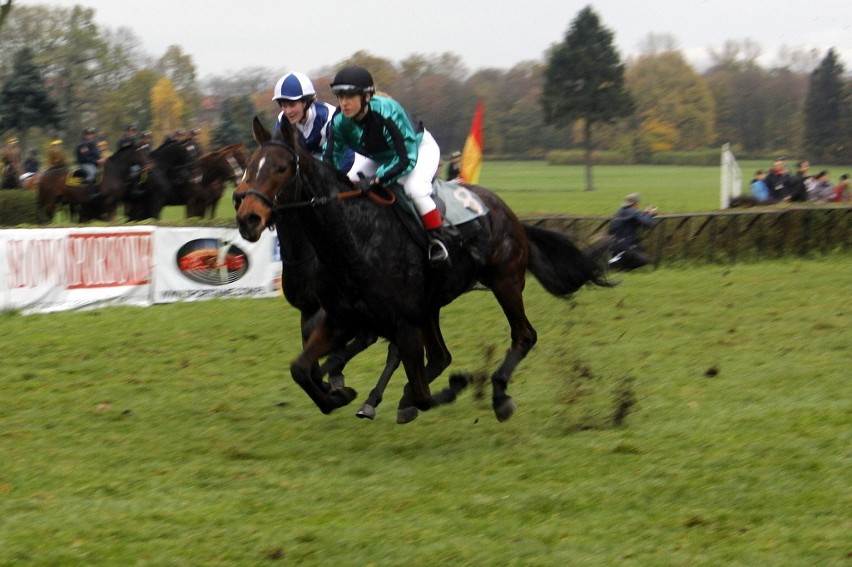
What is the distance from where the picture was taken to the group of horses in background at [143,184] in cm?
2011

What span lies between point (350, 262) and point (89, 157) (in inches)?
640

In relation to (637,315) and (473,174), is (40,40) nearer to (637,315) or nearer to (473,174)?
(473,174)

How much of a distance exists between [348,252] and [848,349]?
522 cm

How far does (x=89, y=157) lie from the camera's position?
2164cm

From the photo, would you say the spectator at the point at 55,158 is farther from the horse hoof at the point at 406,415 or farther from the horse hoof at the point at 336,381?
the horse hoof at the point at 406,415

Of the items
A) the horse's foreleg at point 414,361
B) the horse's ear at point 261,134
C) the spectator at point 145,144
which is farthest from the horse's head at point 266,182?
the spectator at point 145,144

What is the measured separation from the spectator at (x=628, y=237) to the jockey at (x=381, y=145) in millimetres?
9094

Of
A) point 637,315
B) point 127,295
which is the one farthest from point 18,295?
point 637,315

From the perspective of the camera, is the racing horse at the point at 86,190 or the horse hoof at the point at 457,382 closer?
the horse hoof at the point at 457,382

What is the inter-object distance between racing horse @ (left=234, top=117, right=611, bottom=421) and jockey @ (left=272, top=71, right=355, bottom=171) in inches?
24.0

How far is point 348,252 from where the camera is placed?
21.8 ft

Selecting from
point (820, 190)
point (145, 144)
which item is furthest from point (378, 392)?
point (820, 190)

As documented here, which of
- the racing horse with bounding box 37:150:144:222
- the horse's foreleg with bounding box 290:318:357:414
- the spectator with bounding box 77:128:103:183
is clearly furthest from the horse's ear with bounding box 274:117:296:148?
the spectator with bounding box 77:128:103:183

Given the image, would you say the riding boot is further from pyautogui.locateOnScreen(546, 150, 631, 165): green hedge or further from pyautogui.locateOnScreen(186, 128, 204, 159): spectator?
pyautogui.locateOnScreen(546, 150, 631, 165): green hedge
